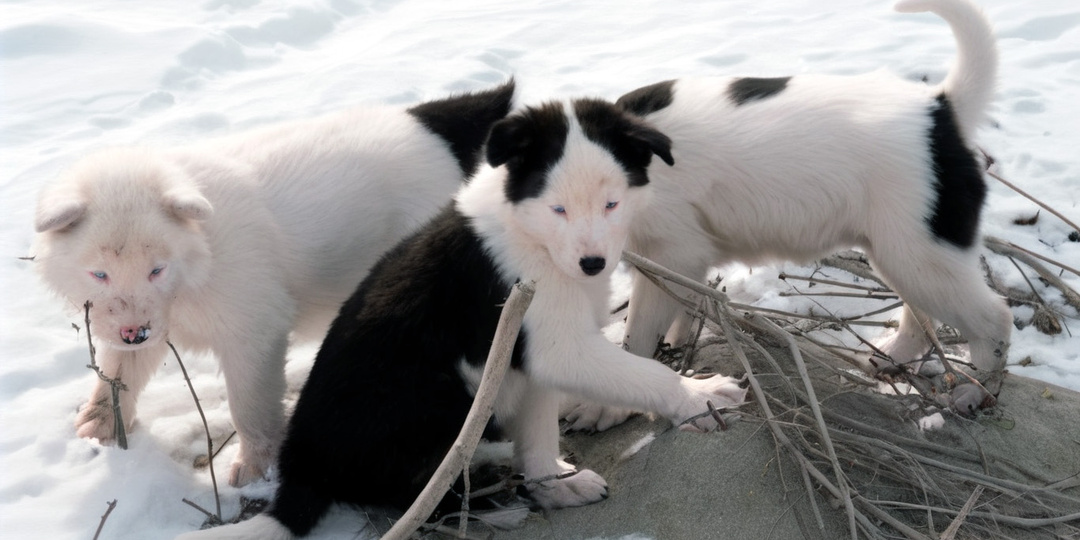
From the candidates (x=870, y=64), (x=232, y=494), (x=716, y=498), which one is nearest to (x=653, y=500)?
(x=716, y=498)

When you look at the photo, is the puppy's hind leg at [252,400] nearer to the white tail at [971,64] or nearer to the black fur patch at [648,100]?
the black fur patch at [648,100]

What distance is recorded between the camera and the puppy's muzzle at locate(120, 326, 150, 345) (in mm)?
4113

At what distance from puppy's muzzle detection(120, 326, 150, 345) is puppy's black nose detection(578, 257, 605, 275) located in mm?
1905

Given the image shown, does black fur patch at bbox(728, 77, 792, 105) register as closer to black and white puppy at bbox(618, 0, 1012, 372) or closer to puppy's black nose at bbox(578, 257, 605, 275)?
black and white puppy at bbox(618, 0, 1012, 372)

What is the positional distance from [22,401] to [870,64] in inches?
264

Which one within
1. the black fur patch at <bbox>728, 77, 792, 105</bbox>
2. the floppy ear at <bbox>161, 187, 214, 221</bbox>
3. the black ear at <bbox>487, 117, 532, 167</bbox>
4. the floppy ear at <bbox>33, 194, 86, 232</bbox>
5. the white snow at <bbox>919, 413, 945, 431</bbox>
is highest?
the black ear at <bbox>487, 117, 532, 167</bbox>

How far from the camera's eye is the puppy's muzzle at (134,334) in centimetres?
411

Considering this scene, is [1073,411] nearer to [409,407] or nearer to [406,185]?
[409,407]

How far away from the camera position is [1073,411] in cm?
469

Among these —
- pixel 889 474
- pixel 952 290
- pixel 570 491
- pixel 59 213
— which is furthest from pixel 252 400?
pixel 952 290

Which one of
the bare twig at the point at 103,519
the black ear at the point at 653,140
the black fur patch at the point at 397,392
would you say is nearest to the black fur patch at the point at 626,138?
the black ear at the point at 653,140

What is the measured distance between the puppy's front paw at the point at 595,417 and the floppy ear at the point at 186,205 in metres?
1.93

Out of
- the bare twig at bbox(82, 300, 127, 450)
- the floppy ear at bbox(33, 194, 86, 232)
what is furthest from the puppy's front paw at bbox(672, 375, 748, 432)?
the floppy ear at bbox(33, 194, 86, 232)

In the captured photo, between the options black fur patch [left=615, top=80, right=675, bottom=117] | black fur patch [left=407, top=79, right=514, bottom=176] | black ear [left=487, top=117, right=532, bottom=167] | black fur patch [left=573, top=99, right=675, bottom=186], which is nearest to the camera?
black ear [left=487, top=117, right=532, bottom=167]
